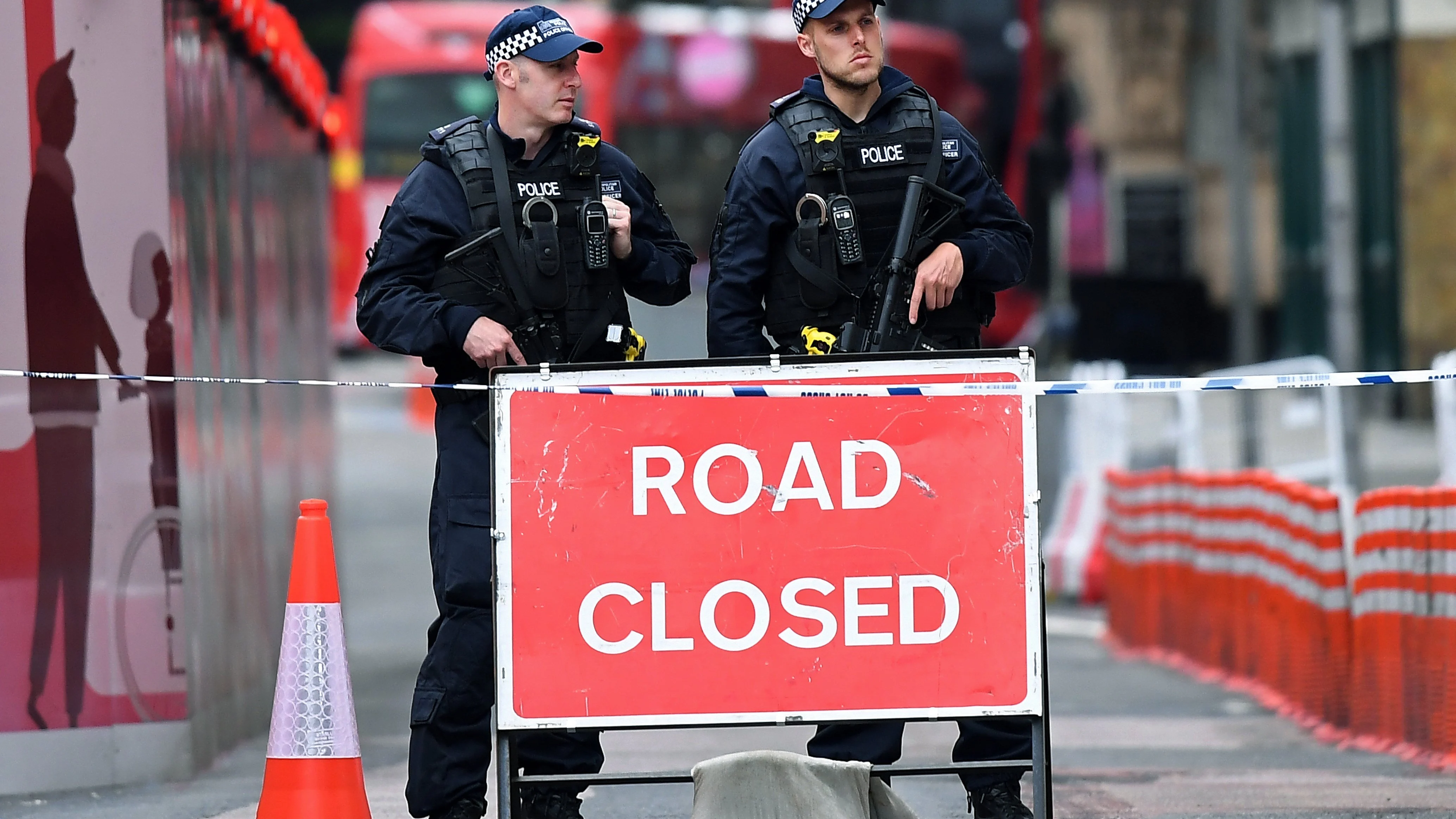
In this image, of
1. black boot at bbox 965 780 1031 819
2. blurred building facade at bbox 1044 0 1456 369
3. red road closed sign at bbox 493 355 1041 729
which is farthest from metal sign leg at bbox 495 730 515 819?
blurred building facade at bbox 1044 0 1456 369

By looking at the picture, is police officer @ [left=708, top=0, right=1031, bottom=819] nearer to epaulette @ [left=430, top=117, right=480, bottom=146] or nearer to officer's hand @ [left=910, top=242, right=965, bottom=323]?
officer's hand @ [left=910, top=242, right=965, bottom=323]

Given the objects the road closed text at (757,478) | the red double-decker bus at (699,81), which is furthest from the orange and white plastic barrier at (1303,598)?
the red double-decker bus at (699,81)

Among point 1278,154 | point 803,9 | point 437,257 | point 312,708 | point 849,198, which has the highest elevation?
point 1278,154

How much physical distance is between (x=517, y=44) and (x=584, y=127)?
0.87ft

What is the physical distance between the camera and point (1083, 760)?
7.29m

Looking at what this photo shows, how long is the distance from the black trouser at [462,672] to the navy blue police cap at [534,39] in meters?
0.85

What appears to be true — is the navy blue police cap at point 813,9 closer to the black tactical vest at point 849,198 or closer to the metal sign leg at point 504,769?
the black tactical vest at point 849,198

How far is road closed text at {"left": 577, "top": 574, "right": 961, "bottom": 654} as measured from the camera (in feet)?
15.7

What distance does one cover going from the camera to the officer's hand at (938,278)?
5.23 metres

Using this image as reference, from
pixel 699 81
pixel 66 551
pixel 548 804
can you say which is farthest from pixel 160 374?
pixel 699 81

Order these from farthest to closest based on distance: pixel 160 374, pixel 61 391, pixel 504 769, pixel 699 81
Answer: pixel 699 81 → pixel 160 374 → pixel 61 391 → pixel 504 769

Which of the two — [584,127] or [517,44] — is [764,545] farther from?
[517,44]

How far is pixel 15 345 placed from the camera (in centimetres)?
624

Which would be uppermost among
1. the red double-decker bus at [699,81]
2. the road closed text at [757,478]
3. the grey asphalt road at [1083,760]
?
the red double-decker bus at [699,81]
